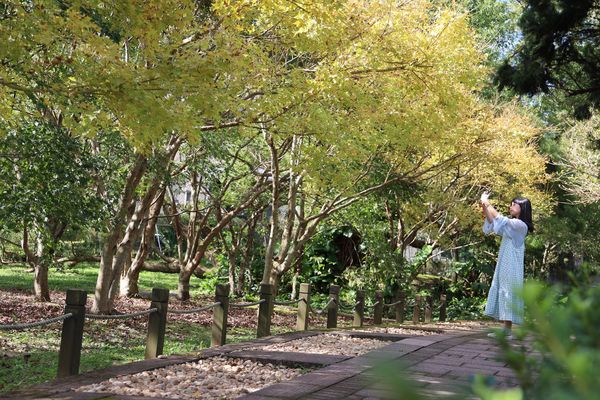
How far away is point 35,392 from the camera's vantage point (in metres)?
5.44

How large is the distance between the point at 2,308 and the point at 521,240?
10.1 m

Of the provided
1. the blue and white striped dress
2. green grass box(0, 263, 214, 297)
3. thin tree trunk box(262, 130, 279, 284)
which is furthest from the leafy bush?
the blue and white striped dress

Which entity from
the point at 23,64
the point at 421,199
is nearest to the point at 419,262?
the point at 421,199

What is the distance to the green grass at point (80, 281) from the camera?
21.1 metres

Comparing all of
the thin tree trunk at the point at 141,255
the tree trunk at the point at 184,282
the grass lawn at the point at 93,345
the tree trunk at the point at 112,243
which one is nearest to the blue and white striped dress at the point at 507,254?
the grass lawn at the point at 93,345

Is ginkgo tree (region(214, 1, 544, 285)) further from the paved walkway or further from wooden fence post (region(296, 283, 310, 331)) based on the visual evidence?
the paved walkway

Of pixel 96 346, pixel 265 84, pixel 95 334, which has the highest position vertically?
pixel 265 84

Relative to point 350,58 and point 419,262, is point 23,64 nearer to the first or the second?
point 350,58

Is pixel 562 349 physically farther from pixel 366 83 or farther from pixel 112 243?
pixel 112 243

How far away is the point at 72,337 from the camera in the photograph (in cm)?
635

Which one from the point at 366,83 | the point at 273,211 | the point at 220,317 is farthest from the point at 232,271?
the point at 220,317

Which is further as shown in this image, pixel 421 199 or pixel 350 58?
pixel 421 199

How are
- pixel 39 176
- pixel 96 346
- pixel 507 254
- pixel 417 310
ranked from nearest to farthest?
pixel 507 254 < pixel 39 176 < pixel 96 346 < pixel 417 310

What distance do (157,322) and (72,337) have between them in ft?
4.33
